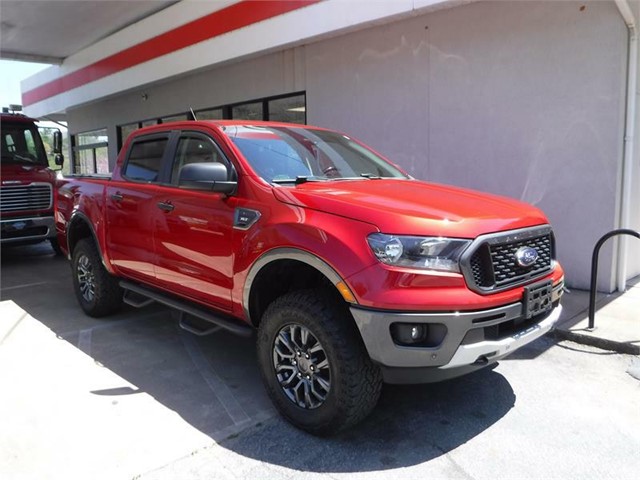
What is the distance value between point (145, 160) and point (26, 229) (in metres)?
5.30

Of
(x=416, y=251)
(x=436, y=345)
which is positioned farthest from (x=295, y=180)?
(x=436, y=345)

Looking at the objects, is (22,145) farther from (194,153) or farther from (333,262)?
(333,262)

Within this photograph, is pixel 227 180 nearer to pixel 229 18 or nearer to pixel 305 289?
pixel 305 289

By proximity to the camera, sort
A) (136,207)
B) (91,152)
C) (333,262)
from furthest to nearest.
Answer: (91,152)
(136,207)
(333,262)

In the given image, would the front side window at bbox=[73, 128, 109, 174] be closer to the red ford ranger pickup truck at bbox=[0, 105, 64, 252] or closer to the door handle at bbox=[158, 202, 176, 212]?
the red ford ranger pickup truck at bbox=[0, 105, 64, 252]

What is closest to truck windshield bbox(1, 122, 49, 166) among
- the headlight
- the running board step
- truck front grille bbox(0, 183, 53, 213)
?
truck front grille bbox(0, 183, 53, 213)

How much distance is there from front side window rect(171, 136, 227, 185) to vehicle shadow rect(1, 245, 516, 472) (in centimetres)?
155

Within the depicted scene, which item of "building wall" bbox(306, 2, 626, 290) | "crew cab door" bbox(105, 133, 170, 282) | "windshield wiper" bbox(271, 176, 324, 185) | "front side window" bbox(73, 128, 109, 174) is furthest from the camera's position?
"front side window" bbox(73, 128, 109, 174)

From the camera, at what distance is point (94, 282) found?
550 cm

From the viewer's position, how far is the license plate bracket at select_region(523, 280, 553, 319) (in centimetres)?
312

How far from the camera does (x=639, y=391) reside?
3.85 meters

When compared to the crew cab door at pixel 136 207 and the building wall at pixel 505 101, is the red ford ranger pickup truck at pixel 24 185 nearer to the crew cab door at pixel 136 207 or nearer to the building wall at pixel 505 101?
the crew cab door at pixel 136 207

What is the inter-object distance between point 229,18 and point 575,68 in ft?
22.1

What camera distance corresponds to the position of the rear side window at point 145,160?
477 centimetres
